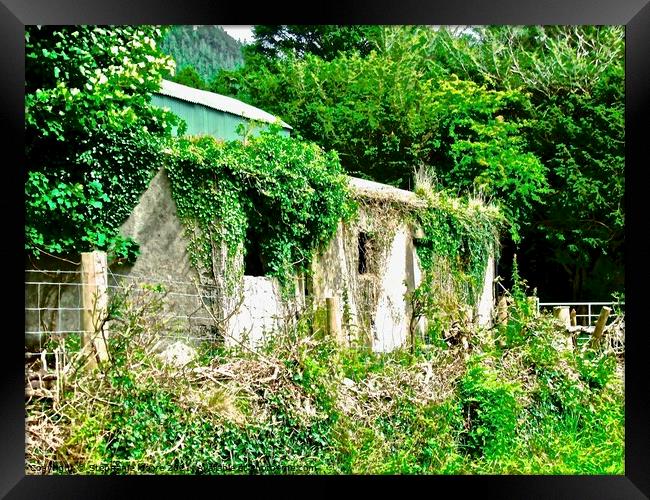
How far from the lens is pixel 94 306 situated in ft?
22.5

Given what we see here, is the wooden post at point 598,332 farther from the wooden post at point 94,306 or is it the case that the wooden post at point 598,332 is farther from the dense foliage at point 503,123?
the dense foliage at point 503,123

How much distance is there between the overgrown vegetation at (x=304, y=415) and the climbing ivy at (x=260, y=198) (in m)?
3.97

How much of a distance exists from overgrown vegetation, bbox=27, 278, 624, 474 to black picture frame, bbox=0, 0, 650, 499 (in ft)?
4.24

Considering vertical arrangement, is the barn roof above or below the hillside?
below

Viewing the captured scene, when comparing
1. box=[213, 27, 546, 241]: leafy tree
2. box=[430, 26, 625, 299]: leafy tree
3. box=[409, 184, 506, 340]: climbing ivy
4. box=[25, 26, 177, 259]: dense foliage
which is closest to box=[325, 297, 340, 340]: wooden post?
box=[25, 26, 177, 259]: dense foliage

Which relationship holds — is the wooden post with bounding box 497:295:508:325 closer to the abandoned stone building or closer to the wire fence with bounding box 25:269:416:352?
the abandoned stone building

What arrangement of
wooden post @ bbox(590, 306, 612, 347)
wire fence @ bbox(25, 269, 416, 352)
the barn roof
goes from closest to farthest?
wire fence @ bbox(25, 269, 416, 352) < wooden post @ bbox(590, 306, 612, 347) < the barn roof

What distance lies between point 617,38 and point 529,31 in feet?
10.3

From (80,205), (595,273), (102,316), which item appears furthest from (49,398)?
(595,273)

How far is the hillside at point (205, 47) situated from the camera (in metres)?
27.5

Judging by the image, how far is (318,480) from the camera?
5.13 meters

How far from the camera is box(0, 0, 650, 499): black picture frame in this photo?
4824 millimetres
